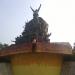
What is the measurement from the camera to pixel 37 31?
80.7 feet

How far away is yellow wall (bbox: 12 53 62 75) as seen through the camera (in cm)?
279

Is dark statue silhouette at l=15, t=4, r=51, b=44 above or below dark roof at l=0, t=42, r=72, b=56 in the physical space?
above

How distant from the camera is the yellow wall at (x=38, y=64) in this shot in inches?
110

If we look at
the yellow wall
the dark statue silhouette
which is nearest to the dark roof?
the yellow wall

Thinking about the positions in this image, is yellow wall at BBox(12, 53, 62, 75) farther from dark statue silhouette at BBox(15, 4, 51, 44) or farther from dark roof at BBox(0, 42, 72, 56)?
dark statue silhouette at BBox(15, 4, 51, 44)

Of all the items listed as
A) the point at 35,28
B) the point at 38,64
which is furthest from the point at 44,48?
the point at 35,28

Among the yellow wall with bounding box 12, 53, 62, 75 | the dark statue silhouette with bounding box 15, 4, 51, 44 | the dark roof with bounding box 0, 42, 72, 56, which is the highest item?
the dark statue silhouette with bounding box 15, 4, 51, 44

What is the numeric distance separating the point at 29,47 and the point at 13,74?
537 mm

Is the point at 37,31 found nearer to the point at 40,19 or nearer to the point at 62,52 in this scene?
the point at 40,19

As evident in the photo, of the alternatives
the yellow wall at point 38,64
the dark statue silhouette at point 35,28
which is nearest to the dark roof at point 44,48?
the yellow wall at point 38,64

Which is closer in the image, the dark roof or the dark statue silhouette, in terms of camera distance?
the dark roof

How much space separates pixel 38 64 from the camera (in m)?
2.80

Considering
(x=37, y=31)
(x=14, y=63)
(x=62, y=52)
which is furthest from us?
(x=37, y=31)

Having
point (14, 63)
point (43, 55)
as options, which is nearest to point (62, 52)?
point (43, 55)
